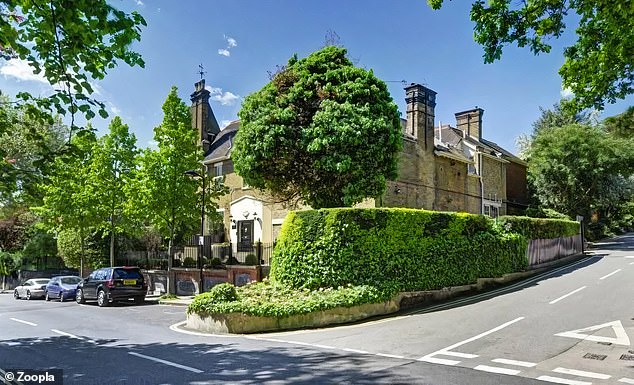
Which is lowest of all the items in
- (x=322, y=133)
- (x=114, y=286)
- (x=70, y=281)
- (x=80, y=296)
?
(x=80, y=296)

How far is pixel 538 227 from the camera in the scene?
79.0 feet

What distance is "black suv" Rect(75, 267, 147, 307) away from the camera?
2197 cm

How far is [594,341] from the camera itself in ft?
33.0

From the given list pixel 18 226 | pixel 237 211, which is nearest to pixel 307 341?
pixel 237 211

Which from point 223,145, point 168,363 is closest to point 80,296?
point 223,145

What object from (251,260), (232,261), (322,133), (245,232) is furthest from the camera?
(245,232)

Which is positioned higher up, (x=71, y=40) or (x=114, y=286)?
(x=71, y=40)

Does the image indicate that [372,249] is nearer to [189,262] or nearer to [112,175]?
[189,262]

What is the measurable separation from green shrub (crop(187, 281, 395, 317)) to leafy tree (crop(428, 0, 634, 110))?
25.9 feet

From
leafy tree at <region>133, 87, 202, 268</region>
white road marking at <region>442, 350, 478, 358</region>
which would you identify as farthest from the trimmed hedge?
leafy tree at <region>133, 87, 202, 268</region>

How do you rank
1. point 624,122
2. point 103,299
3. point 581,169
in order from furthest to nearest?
point 581,169, point 103,299, point 624,122

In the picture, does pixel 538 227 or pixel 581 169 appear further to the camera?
pixel 581 169

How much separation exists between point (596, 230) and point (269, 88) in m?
38.6

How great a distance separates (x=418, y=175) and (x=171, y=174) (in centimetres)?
1348
